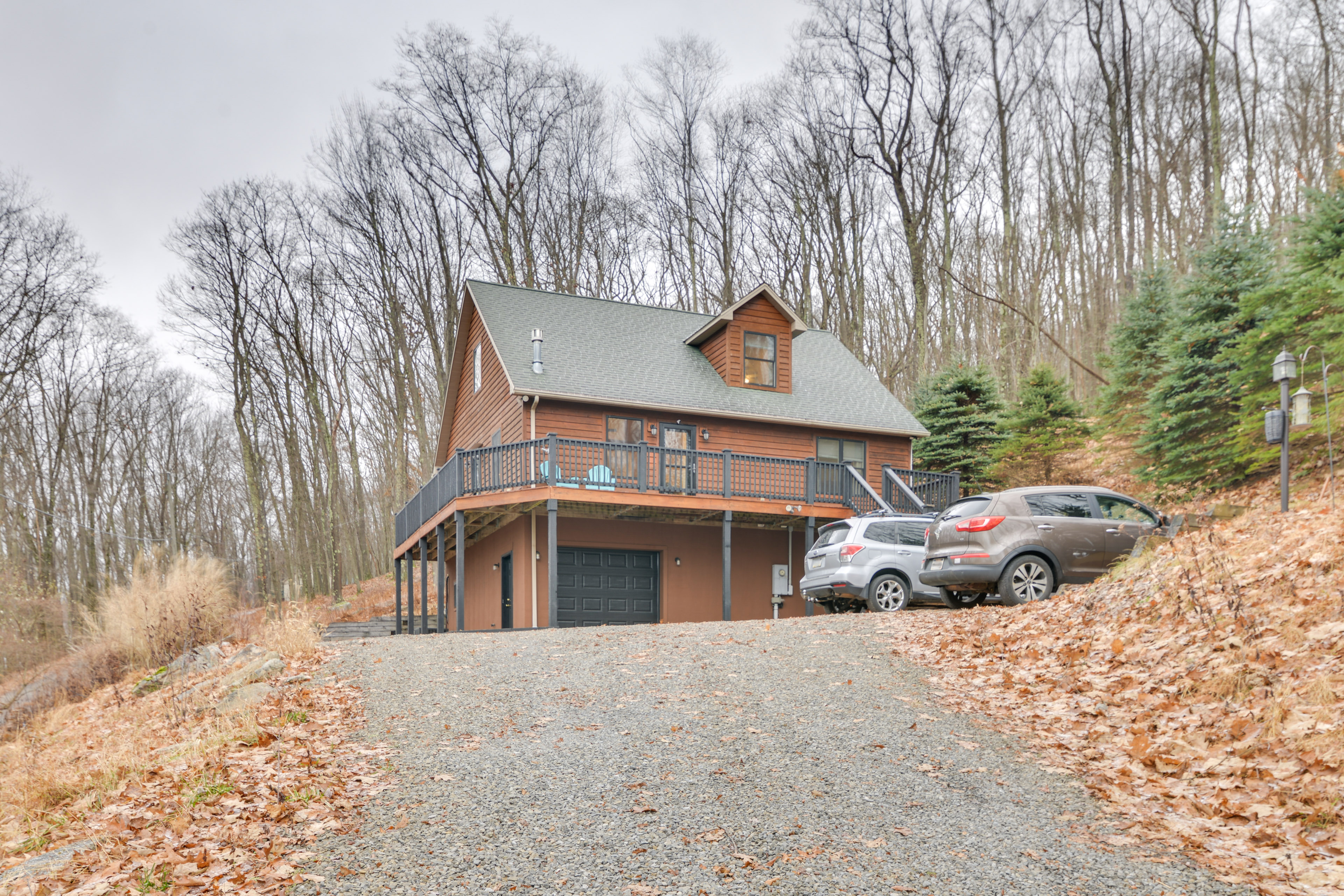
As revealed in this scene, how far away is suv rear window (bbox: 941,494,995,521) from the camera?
485 inches

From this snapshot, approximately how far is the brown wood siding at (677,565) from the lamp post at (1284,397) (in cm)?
1087

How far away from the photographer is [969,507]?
12.5m

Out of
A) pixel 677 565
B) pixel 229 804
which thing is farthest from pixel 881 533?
pixel 229 804

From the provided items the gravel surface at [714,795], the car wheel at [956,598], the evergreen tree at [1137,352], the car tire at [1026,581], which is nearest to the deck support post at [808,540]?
the car wheel at [956,598]

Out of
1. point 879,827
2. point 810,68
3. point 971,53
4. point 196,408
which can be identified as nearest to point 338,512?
point 196,408

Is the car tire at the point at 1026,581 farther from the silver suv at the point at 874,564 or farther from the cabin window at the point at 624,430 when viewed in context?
the cabin window at the point at 624,430

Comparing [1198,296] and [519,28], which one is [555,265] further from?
[1198,296]

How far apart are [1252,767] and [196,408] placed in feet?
159

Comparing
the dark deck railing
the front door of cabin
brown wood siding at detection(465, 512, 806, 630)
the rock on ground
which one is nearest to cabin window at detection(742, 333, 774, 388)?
the front door of cabin

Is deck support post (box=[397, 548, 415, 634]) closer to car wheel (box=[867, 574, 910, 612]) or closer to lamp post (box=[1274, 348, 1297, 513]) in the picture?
car wheel (box=[867, 574, 910, 612])

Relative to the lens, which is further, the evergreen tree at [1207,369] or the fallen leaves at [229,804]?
the evergreen tree at [1207,369]

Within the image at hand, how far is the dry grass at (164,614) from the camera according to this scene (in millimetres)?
16016

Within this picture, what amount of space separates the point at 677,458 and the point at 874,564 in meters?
6.63

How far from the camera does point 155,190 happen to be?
38969 millimetres
